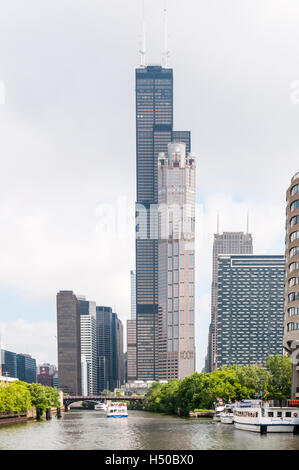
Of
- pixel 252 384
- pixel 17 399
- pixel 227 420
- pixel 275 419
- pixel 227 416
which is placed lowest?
pixel 227 420

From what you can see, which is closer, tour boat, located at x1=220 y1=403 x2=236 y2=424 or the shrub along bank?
tour boat, located at x1=220 y1=403 x2=236 y2=424

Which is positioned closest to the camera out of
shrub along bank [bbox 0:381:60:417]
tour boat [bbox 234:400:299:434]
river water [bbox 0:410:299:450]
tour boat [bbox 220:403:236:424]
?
river water [bbox 0:410:299:450]

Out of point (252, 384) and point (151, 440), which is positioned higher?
point (151, 440)

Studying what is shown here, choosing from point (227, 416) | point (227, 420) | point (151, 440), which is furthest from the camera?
point (227, 416)

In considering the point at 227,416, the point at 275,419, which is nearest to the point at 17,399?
the point at 227,416

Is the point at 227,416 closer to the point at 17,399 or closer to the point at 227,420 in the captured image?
the point at 227,420

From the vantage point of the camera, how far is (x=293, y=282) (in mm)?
140250

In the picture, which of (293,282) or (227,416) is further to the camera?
(227,416)

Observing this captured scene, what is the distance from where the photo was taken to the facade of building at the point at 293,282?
13838 cm

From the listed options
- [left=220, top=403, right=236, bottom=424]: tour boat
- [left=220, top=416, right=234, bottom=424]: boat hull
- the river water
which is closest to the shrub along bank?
the river water

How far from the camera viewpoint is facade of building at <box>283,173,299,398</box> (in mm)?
138375

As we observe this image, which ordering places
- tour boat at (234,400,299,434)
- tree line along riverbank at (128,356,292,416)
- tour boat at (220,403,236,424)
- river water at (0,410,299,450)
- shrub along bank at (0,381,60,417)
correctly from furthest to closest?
tree line along riverbank at (128,356,292,416), shrub along bank at (0,381,60,417), tour boat at (220,403,236,424), tour boat at (234,400,299,434), river water at (0,410,299,450)

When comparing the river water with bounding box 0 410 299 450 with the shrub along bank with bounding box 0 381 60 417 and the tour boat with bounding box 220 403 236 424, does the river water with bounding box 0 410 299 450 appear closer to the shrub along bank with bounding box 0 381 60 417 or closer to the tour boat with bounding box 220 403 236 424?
the tour boat with bounding box 220 403 236 424
